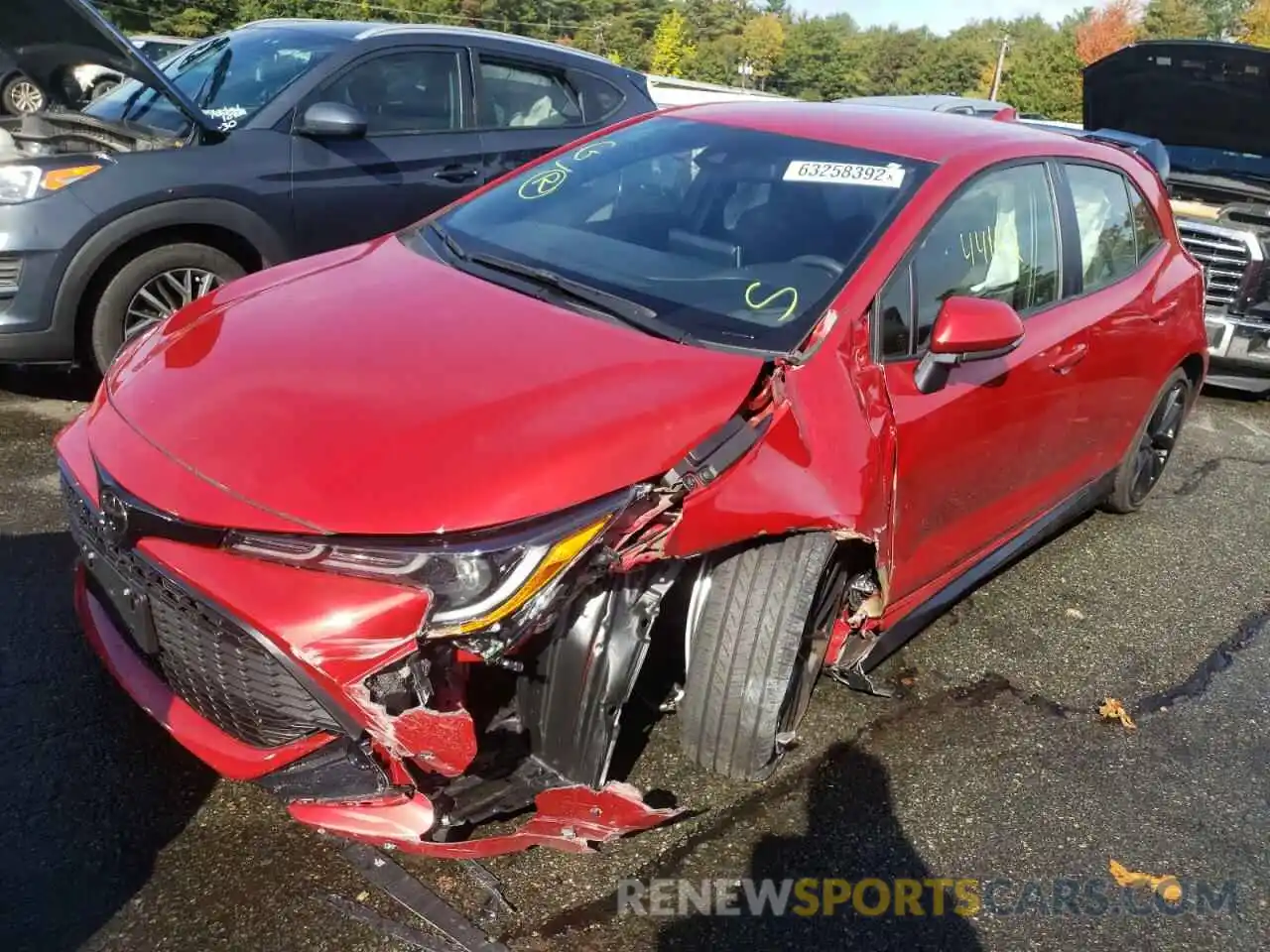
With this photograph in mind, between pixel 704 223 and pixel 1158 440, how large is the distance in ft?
9.05

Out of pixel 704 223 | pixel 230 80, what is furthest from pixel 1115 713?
pixel 230 80

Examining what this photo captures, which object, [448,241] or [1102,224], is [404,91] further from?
[1102,224]

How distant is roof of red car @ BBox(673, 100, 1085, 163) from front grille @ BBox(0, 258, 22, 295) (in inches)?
106

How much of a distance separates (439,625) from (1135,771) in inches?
84.0

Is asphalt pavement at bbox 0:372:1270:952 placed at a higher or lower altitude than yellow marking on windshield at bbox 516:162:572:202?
lower

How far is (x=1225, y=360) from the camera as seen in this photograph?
6465mm

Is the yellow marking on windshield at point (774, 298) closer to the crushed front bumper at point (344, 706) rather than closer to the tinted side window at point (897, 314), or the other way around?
the tinted side window at point (897, 314)

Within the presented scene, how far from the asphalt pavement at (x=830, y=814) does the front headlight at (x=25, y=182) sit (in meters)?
1.23

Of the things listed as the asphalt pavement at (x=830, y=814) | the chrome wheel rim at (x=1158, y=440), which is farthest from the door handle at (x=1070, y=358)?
the chrome wheel rim at (x=1158, y=440)

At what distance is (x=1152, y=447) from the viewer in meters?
4.73

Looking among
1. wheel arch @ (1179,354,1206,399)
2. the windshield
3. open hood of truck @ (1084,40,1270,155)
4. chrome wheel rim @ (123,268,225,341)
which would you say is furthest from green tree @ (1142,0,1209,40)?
chrome wheel rim @ (123,268,225,341)

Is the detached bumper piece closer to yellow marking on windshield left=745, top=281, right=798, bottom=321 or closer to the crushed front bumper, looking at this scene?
the crushed front bumper

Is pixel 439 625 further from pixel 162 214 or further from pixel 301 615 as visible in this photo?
pixel 162 214

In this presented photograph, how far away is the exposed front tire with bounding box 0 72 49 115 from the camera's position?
5078 mm
